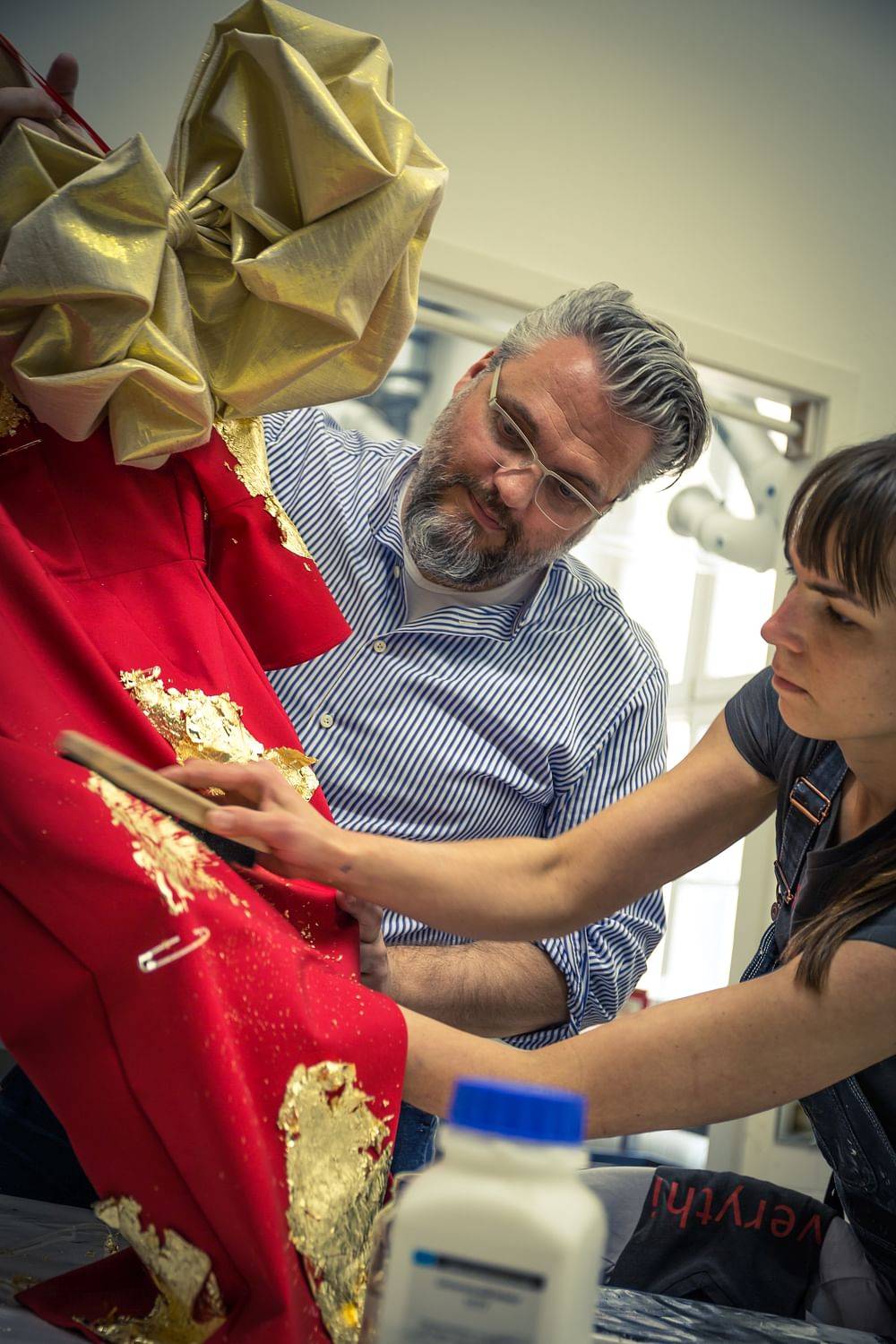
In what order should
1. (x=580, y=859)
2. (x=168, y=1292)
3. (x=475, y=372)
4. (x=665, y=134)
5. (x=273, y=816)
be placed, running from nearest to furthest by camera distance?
1. (x=168, y=1292)
2. (x=273, y=816)
3. (x=580, y=859)
4. (x=475, y=372)
5. (x=665, y=134)

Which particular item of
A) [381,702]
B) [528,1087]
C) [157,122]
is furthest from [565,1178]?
[157,122]

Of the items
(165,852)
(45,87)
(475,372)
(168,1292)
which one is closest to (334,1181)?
(168,1292)

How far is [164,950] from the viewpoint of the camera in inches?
25.8

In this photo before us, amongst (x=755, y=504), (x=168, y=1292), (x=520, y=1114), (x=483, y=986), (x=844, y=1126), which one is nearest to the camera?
(x=520, y=1114)

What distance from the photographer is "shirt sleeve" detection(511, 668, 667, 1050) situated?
4.83 feet

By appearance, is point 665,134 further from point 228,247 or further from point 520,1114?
point 520,1114

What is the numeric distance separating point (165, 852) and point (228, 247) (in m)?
0.47

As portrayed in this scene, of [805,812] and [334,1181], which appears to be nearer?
[334,1181]

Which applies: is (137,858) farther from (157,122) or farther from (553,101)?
(553,101)

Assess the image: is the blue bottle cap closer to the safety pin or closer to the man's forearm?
the safety pin

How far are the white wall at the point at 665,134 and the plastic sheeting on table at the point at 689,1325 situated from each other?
2.06 meters

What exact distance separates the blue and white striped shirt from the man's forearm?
24 mm

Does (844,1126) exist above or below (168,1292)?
below

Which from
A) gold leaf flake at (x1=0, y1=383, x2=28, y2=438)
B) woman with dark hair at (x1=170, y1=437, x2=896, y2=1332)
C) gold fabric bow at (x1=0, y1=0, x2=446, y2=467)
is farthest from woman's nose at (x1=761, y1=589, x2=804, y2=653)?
gold leaf flake at (x1=0, y1=383, x2=28, y2=438)
